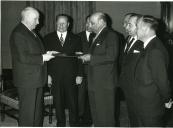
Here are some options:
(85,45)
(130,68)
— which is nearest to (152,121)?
(130,68)

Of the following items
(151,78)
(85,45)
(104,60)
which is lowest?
(151,78)

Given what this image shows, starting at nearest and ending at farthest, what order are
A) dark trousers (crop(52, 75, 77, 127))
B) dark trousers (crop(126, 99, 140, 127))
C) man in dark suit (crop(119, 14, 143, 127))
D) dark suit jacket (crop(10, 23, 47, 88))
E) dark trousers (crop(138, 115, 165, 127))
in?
dark trousers (crop(138, 115, 165, 127)) < dark trousers (crop(126, 99, 140, 127)) < man in dark suit (crop(119, 14, 143, 127)) < dark suit jacket (crop(10, 23, 47, 88)) < dark trousers (crop(52, 75, 77, 127))

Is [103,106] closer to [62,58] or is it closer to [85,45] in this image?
[62,58]

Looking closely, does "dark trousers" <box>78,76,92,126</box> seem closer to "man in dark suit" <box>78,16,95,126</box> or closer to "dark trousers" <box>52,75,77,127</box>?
"man in dark suit" <box>78,16,95,126</box>

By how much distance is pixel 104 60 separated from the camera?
3490 mm

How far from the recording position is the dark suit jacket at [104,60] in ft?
11.5

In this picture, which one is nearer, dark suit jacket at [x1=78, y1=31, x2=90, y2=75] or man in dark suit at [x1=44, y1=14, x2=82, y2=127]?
man in dark suit at [x1=44, y1=14, x2=82, y2=127]

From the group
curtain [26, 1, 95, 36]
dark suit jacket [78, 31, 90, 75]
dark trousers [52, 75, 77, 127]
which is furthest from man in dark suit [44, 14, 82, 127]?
curtain [26, 1, 95, 36]

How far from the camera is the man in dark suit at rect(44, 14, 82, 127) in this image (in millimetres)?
4074

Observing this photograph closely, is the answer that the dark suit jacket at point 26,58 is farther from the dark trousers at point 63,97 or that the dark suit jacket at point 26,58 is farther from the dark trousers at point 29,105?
the dark trousers at point 63,97

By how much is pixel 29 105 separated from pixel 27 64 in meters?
0.50

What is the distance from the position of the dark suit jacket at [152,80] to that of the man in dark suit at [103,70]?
2.28ft

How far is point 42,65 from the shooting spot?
138 inches

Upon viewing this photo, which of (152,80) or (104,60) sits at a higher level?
(104,60)
